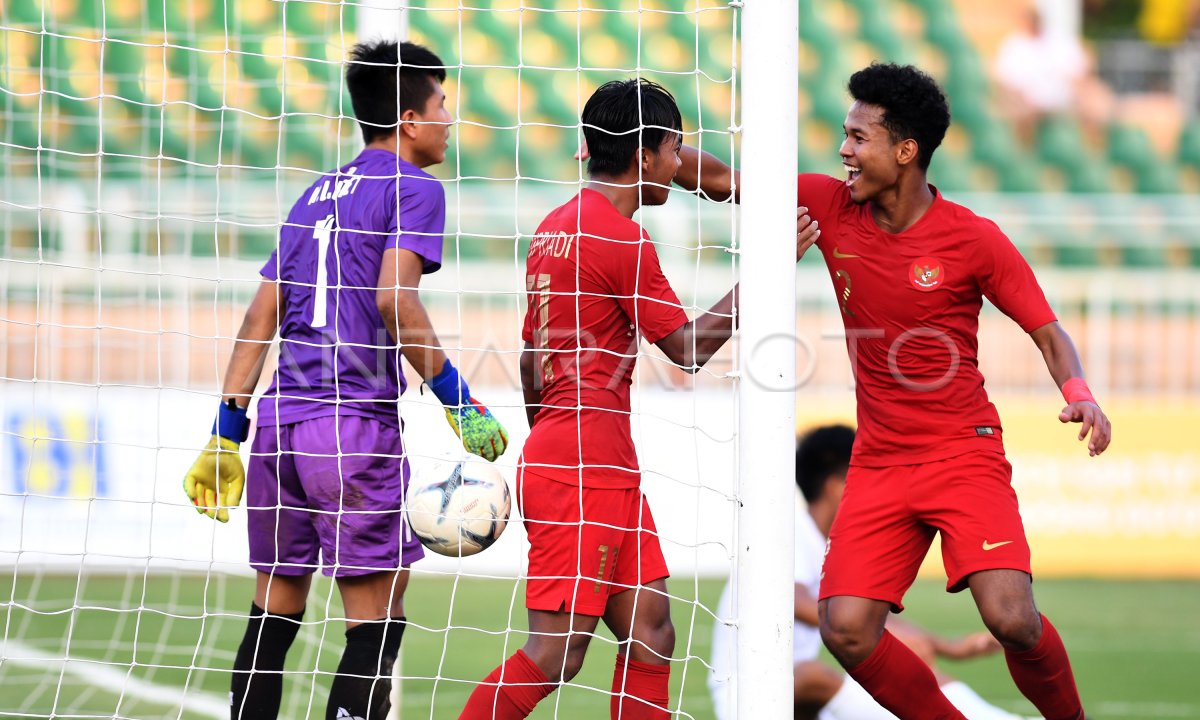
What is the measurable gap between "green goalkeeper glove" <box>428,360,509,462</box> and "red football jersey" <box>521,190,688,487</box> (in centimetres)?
14

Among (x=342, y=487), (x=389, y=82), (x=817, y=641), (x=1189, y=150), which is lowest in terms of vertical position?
(x=817, y=641)

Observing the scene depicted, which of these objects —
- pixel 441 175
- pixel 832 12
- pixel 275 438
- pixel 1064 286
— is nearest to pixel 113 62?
pixel 441 175

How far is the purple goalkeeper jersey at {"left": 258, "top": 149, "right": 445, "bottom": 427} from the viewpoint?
13.3ft

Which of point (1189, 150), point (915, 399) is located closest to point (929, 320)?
point (915, 399)

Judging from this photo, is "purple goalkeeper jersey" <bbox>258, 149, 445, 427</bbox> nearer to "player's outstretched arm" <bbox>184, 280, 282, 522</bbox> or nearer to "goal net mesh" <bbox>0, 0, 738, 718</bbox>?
"player's outstretched arm" <bbox>184, 280, 282, 522</bbox>

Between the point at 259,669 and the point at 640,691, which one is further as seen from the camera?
the point at 259,669

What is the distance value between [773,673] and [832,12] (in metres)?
13.9

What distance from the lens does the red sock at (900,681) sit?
3852 mm

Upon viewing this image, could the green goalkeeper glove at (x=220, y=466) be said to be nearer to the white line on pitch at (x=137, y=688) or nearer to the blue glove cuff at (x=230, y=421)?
the blue glove cuff at (x=230, y=421)

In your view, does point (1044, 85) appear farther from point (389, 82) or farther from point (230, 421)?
point (230, 421)

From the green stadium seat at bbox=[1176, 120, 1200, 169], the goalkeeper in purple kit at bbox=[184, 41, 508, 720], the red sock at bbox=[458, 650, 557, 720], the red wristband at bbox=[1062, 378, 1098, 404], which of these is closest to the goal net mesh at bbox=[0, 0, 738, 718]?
the goalkeeper in purple kit at bbox=[184, 41, 508, 720]

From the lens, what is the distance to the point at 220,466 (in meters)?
4.33

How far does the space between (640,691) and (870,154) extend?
68.3 inches

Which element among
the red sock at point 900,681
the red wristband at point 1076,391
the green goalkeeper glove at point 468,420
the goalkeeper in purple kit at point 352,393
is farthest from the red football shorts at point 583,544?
the red wristband at point 1076,391
